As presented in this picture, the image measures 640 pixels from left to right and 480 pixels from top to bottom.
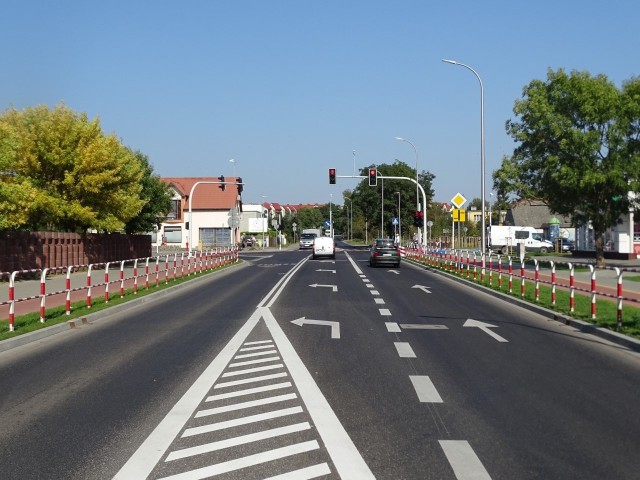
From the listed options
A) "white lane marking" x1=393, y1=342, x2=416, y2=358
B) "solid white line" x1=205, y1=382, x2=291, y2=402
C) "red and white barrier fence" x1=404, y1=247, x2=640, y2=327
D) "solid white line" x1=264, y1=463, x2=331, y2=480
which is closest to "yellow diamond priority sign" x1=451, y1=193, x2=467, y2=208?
"red and white barrier fence" x1=404, y1=247, x2=640, y2=327

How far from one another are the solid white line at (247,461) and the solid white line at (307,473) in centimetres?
35

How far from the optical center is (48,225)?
129 feet

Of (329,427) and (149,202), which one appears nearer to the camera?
(329,427)

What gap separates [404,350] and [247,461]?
5889 mm

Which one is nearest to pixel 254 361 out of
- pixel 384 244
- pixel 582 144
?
pixel 582 144

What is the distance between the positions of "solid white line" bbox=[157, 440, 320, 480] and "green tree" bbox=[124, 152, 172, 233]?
4682cm

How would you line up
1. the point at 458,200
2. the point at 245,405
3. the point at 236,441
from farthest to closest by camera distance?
the point at 458,200, the point at 245,405, the point at 236,441

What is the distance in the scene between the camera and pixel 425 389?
324 inches

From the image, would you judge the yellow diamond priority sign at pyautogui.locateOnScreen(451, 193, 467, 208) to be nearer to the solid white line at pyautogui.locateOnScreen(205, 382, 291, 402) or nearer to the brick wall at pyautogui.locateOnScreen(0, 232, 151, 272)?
the brick wall at pyautogui.locateOnScreen(0, 232, 151, 272)

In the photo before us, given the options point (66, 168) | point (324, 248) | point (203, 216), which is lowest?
point (324, 248)

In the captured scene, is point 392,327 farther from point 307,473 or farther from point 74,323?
point 307,473

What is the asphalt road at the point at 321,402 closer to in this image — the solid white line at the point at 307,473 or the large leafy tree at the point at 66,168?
the solid white line at the point at 307,473

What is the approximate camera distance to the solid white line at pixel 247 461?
5246mm

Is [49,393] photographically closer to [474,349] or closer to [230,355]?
[230,355]
